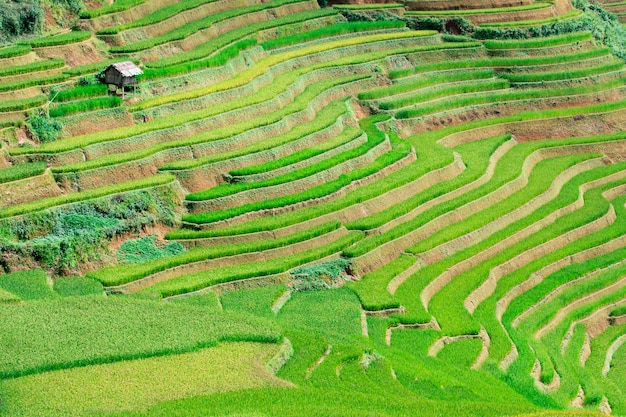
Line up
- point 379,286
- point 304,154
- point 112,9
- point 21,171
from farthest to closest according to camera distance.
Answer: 1. point 112,9
2. point 304,154
3. point 379,286
4. point 21,171

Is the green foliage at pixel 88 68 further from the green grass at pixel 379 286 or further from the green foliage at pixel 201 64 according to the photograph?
the green grass at pixel 379 286

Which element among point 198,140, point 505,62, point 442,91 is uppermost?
point 505,62

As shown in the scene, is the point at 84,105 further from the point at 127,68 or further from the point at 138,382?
the point at 138,382

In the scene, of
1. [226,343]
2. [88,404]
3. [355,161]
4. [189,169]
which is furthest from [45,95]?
[88,404]

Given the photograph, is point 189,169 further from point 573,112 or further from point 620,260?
point 573,112

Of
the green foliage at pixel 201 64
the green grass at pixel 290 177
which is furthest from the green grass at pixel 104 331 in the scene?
the green foliage at pixel 201 64

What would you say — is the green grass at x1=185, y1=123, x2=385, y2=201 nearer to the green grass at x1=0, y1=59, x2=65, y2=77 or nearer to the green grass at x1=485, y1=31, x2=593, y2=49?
the green grass at x1=0, y1=59, x2=65, y2=77

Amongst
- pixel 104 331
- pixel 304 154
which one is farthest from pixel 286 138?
pixel 104 331
